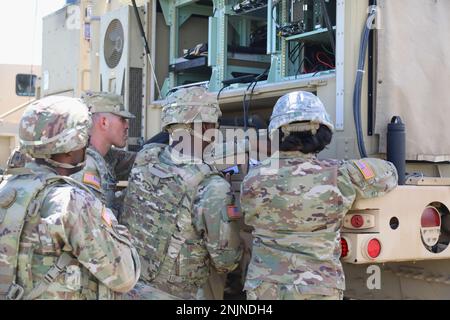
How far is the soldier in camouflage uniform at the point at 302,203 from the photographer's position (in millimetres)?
2773

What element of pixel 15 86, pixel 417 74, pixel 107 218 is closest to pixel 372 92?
pixel 417 74

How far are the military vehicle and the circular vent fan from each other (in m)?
0.62

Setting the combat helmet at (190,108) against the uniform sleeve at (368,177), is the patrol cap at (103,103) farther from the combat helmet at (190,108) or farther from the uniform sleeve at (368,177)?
the uniform sleeve at (368,177)

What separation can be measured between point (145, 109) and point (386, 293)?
2161 millimetres

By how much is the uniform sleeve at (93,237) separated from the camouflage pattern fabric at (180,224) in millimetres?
803

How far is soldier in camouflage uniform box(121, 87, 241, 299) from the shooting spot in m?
3.15

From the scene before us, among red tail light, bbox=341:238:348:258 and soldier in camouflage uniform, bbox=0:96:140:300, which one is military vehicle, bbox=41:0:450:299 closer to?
red tail light, bbox=341:238:348:258

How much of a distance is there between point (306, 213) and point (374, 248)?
355 mm

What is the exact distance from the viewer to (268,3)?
386 centimetres

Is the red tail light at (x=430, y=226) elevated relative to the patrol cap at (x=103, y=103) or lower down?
lower down

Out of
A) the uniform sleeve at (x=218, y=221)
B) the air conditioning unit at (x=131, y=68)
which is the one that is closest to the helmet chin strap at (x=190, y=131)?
the uniform sleeve at (x=218, y=221)

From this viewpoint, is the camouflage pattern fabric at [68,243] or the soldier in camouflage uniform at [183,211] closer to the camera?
the camouflage pattern fabric at [68,243]

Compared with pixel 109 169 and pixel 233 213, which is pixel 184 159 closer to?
pixel 233 213

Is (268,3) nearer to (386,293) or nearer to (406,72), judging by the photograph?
(406,72)
